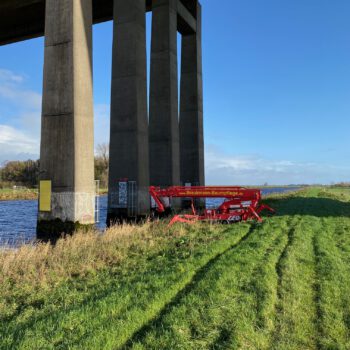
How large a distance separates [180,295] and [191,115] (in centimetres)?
3179

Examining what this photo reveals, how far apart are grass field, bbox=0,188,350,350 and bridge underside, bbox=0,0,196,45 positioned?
87.1ft

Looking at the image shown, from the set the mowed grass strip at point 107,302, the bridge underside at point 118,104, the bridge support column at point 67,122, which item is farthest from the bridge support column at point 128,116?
the mowed grass strip at point 107,302

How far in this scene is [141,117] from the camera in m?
24.4

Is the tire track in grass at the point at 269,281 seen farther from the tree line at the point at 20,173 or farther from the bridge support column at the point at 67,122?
the tree line at the point at 20,173

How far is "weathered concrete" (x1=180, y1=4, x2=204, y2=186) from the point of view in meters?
37.0

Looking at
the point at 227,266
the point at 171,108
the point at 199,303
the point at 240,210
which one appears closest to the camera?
the point at 199,303

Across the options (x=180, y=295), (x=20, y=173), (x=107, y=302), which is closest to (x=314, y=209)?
(x=180, y=295)

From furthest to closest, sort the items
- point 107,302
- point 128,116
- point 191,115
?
point 191,115, point 128,116, point 107,302

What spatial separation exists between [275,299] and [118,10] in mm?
23247

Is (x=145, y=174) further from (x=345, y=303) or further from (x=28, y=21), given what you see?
(x=28, y=21)

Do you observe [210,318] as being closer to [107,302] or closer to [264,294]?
[264,294]

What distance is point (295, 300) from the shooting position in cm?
644

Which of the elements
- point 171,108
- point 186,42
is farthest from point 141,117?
point 186,42

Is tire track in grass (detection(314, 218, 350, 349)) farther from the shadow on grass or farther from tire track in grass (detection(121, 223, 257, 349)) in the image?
the shadow on grass
